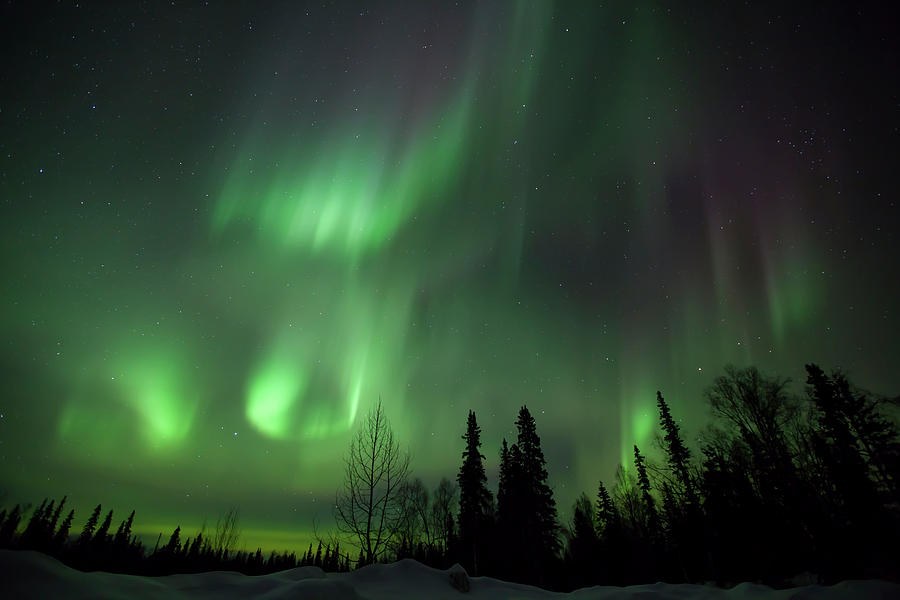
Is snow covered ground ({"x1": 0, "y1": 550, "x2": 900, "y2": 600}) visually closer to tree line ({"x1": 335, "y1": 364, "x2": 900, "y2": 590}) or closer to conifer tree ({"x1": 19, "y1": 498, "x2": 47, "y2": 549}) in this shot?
tree line ({"x1": 335, "y1": 364, "x2": 900, "y2": 590})

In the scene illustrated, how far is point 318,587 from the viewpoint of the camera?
6.00m

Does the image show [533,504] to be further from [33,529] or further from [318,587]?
[33,529]

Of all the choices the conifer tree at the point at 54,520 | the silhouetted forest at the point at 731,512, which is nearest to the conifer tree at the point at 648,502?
the silhouetted forest at the point at 731,512

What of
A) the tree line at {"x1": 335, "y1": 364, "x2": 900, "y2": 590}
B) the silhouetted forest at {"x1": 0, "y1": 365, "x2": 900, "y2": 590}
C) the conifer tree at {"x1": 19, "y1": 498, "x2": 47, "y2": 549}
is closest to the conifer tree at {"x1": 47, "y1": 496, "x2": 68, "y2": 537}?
the conifer tree at {"x1": 19, "y1": 498, "x2": 47, "y2": 549}

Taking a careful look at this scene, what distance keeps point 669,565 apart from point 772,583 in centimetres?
1313

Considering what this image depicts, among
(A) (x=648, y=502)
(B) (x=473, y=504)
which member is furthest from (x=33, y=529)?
(A) (x=648, y=502)

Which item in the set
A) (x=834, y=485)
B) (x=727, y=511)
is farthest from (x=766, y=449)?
(x=727, y=511)

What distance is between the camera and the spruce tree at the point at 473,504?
33844 millimetres

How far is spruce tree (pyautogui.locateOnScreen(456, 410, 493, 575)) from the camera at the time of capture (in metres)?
33.8

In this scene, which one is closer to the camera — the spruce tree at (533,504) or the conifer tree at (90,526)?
the spruce tree at (533,504)

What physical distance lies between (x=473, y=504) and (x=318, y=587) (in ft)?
105

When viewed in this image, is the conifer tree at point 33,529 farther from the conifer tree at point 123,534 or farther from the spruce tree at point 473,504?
the spruce tree at point 473,504

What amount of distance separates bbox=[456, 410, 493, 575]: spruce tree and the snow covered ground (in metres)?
26.2

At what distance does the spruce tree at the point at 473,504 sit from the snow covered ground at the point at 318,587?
26201mm
